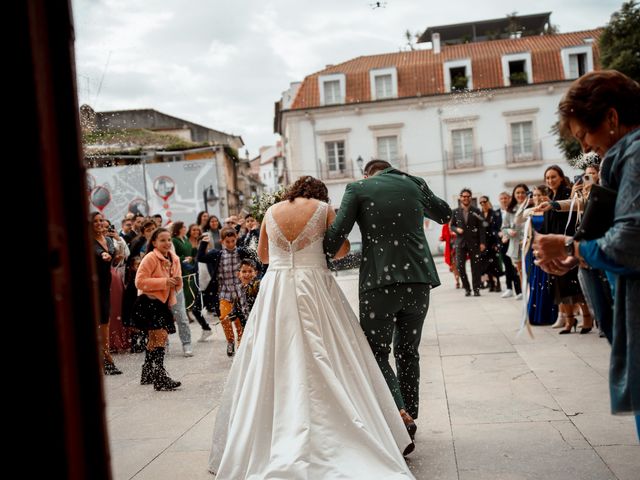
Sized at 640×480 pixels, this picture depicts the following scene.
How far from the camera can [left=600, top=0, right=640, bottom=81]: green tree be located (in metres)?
25.3

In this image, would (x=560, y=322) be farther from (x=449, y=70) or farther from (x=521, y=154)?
(x=449, y=70)

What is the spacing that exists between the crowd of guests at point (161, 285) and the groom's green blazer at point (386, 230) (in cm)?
332

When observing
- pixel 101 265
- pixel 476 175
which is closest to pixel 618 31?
pixel 476 175

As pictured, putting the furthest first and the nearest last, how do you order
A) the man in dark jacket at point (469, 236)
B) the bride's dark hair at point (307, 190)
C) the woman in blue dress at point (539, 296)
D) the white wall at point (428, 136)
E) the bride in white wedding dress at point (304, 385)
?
the white wall at point (428, 136), the man in dark jacket at point (469, 236), the woman in blue dress at point (539, 296), the bride's dark hair at point (307, 190), the bride in white wedding dress at point (304, 385)

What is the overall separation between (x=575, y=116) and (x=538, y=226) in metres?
6.42

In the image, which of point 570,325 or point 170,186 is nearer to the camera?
point 570,325

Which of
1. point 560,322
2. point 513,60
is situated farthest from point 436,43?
point 560,322

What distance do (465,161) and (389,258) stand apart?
117 feet

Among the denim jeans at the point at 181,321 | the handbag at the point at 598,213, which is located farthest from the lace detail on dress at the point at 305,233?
the denim jeans at the point at 181,321

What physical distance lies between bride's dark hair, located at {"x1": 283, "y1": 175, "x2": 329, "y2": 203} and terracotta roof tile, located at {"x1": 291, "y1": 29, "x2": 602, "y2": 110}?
116 ft

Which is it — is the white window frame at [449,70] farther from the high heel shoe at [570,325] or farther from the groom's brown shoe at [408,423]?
the groom's brown shoe at [408,423]

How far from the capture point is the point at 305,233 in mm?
4473

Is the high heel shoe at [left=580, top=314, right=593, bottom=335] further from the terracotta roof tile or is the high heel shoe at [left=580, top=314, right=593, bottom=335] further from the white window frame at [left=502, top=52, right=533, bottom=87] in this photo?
the white window frame at [left=502, top=52, right=533, bottom=87]

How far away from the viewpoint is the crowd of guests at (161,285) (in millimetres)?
7383
